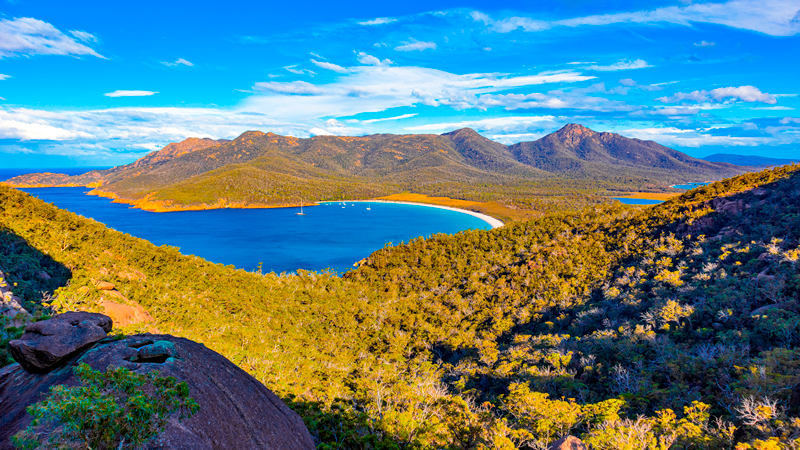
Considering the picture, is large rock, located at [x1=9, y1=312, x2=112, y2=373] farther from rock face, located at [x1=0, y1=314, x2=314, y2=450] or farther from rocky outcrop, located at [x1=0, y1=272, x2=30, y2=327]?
rocky outcrop, located at [x1=0, y1=272, x2=30, y2=327]

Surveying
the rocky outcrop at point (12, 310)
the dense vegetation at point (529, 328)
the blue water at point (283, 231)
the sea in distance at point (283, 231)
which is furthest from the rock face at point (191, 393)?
the blue water at point (283, 231)

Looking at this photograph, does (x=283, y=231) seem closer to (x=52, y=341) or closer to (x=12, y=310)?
(x=12, y=310)

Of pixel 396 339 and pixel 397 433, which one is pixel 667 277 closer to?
pixel 396 339

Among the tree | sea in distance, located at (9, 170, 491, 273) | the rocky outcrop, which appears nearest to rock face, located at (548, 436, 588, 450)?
the tree

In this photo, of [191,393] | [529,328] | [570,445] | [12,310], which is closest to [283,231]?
[529,328]

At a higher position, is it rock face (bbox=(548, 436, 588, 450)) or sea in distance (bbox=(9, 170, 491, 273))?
rock face (bbox=(548, 436, 588, 450))
